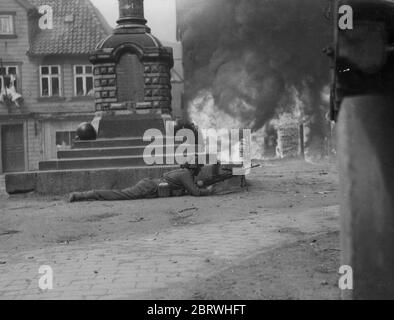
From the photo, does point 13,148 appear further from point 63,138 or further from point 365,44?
point 365,44

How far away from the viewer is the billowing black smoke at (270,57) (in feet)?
107

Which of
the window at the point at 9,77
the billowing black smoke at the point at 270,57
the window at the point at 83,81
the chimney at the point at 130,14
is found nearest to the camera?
the chimney at the point at 130,14

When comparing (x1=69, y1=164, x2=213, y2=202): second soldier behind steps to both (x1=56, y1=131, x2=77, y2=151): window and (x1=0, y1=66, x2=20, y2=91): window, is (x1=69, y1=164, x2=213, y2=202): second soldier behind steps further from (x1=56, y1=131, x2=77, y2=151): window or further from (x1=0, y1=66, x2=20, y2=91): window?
(x1=0, y1=66, x2=20, y2=91): window

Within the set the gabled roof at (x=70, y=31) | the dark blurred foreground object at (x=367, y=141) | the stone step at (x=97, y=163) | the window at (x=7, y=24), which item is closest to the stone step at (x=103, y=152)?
the stone step at (x=97, y=163)

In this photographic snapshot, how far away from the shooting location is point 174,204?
34.3 feet

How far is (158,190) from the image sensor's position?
467 inches

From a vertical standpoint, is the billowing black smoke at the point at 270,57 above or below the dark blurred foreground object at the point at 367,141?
above

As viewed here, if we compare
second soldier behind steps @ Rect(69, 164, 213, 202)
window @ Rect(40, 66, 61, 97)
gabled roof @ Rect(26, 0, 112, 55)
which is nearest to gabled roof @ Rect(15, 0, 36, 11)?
gabled roof @ Rect(26, 0, 112, 55)

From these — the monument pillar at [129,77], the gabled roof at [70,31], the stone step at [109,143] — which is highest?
the gabled roof at [70,31]

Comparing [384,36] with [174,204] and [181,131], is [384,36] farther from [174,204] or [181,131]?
[181,131]

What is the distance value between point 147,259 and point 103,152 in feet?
31.9

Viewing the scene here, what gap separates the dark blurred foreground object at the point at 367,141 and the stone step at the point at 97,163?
1124cm

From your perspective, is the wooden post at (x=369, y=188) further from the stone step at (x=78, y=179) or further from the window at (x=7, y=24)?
the window at (x=7, y=24)

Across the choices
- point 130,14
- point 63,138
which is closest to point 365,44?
point 130,14
